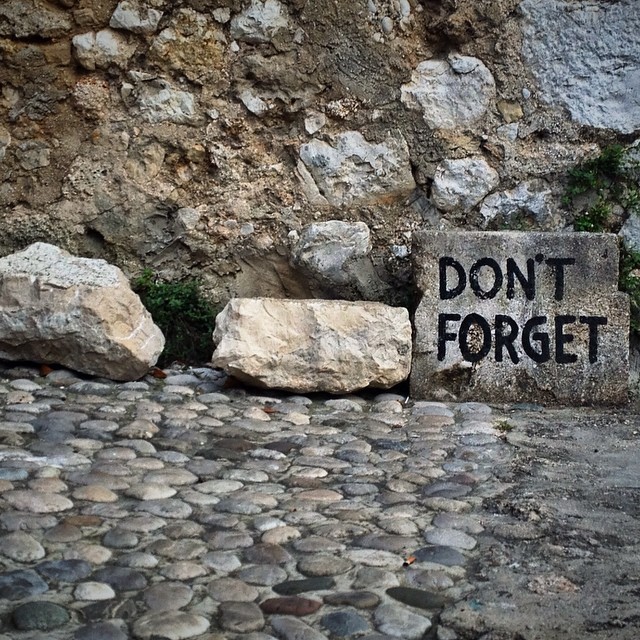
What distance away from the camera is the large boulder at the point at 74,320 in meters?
4.15

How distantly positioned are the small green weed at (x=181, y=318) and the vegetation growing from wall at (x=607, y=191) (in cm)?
187

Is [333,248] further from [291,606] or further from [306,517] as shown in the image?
[291,606]

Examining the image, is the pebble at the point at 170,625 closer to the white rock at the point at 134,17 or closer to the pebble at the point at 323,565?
the pebble at the point at 323,565

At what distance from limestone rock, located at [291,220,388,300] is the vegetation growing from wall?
3.35ft


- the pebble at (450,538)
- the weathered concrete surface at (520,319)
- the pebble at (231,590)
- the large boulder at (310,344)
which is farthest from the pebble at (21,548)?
the weathered concrete surface at (520,319)

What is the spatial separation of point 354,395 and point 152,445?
115cm

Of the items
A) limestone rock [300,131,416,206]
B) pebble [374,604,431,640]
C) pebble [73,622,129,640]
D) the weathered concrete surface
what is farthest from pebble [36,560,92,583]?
limestone rock [300,131,416,206]

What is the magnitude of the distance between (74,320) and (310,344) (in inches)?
39.7

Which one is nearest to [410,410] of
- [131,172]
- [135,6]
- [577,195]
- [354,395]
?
[354,395]

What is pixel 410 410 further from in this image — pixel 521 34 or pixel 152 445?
pixel 521 34

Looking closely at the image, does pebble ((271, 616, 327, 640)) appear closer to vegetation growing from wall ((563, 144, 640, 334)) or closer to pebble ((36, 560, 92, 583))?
pebble ((36, 560, 92, 583))

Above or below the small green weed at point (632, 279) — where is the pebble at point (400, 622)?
below

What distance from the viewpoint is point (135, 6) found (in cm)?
474

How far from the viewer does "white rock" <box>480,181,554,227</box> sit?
190 inches
